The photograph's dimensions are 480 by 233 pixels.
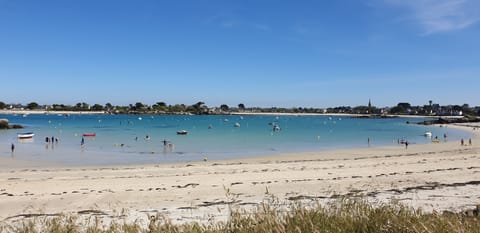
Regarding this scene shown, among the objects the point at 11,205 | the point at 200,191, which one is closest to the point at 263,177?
the point at 200,191

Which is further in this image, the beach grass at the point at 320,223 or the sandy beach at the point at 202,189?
the sandy beach at the point at 202,189

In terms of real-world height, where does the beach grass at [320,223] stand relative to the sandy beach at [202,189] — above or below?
above

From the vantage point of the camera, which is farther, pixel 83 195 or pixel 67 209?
pixel 83 195

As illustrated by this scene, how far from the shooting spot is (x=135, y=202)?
15.2m

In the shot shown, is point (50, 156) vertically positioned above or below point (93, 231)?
below

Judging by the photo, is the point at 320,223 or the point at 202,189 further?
the point at 202,189

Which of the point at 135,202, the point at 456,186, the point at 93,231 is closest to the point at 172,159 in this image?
the point at 135,202

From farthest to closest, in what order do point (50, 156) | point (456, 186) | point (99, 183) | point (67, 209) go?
point (50, 156) → point (99, 183) → point (456, 186) → point (67, 209)

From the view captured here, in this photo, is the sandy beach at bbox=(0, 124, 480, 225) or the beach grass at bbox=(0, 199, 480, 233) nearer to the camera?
the beach grass at bbox=(0, 199, 480, 233)

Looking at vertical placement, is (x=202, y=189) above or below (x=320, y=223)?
below

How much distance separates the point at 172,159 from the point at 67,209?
2153cm

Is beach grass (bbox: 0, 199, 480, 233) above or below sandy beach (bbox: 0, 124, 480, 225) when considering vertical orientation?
above

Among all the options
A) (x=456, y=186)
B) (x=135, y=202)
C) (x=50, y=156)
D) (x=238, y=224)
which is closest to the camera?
(x=238, y=224)

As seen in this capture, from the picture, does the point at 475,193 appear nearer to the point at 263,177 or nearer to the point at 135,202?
the point at 263,177
